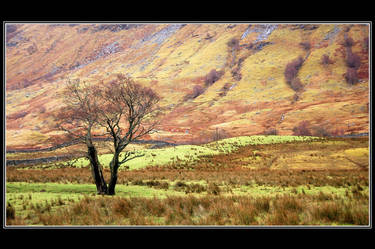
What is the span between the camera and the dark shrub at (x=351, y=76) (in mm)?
122375

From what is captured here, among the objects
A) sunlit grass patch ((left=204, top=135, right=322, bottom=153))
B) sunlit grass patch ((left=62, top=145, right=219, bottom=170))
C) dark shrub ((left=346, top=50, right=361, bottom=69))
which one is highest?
dark shrub ((left=346, top=50, right=361, bottom=69))

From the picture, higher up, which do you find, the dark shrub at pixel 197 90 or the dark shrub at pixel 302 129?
the dark shrub at pixel 197 90

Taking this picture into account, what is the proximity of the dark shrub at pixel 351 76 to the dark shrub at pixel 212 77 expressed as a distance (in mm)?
62483

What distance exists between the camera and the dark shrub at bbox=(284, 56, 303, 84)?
5822 inches

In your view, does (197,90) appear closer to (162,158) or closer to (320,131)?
(320,131)

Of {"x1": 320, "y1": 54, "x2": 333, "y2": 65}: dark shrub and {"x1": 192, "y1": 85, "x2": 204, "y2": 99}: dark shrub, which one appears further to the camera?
{"x1": 192, "y1": 85, "x2": 204, "y2": 99}: dark shrub

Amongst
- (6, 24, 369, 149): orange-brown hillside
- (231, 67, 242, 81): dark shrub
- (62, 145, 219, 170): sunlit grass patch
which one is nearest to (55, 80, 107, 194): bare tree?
(62, 145, 219, 170): sunlit grass patch

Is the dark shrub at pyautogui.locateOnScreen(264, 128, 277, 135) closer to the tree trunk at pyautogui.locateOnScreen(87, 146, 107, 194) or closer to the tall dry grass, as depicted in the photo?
the tree trunk at pyautogui.locateOnScreen(87, 146, 107, 194)

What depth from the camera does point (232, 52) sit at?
17638 cm

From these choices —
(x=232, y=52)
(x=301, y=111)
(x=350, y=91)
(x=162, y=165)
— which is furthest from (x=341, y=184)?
(x=232, y=52)

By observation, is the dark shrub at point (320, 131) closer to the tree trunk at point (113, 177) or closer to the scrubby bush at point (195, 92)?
the scrubby bush at point (195, 92)

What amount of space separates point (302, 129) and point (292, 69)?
5587cm

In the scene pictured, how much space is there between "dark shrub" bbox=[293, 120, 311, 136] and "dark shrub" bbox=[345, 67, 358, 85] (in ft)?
109

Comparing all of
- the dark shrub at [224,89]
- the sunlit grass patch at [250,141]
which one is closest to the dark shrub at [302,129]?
the sunlit grass patch at [250,141]
